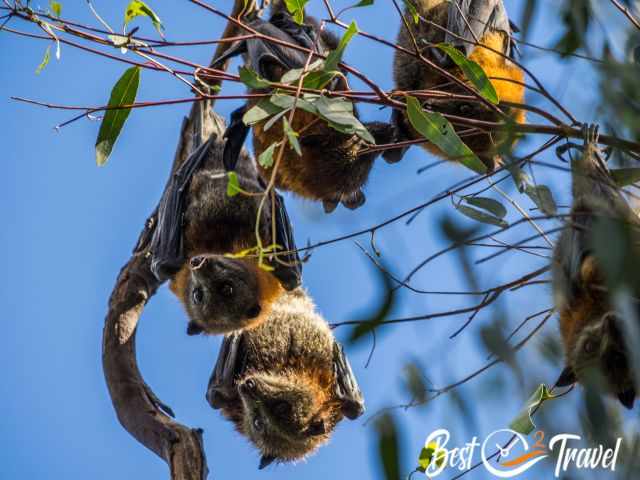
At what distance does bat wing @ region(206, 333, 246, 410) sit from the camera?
4.55 m

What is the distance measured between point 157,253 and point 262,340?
87 cm

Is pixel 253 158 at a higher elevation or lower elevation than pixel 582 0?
higher

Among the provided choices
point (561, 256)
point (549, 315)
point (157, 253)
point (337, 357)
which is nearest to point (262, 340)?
point (337, 357)

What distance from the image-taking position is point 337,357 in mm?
4695

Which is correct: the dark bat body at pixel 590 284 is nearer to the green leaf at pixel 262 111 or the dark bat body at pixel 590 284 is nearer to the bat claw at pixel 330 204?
the green leaf at pixel 262 111

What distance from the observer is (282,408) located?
14.8 ft

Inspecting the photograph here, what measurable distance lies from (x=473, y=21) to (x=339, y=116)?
1.87 metres

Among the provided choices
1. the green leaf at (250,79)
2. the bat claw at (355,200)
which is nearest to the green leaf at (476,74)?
the green leaf at (250,79)

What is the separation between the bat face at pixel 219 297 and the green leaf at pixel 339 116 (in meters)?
2.10

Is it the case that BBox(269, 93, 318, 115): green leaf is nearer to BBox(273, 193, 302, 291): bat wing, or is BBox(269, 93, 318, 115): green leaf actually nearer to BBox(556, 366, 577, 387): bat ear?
BBox(556, 366, 577, 387): bat ear

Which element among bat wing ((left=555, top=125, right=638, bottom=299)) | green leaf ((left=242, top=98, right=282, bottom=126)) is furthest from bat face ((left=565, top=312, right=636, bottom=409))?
green leaf ((left=242, top=98, right=282, bottom=126))

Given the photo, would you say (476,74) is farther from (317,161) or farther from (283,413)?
(283,413)

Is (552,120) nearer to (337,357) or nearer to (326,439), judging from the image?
(337,357)

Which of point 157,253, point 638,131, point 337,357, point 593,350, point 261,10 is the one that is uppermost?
point 261,10
